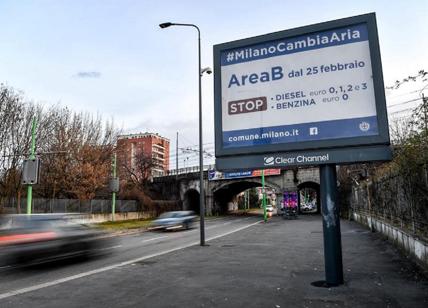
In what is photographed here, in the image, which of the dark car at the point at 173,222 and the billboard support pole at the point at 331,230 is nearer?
the billboard support pole at the point at 331,230

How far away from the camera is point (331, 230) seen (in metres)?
7.50

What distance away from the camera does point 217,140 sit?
343 inches

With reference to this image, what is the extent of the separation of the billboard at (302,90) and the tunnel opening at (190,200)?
51.4 meters

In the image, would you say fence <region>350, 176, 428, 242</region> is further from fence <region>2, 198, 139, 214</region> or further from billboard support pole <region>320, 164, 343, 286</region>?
fence <region>2, 198, 139, 214</region>

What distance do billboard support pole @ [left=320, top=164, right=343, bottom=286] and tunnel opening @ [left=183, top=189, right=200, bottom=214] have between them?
52.2m

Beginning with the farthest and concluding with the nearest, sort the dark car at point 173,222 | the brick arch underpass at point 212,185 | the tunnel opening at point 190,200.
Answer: the tunnel opening at point 190,200, the brick arch underpass at point 212,185, the dark car at point 173,222

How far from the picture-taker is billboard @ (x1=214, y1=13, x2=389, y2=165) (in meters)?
7.55

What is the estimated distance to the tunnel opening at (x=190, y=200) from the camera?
199 ft

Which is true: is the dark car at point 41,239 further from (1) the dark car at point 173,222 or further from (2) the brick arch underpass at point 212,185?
(2) the brick arch underpass at point 212,185

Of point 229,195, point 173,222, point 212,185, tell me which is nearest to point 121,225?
point 173,222

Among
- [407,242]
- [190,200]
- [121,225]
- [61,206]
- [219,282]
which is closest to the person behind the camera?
[219,282]

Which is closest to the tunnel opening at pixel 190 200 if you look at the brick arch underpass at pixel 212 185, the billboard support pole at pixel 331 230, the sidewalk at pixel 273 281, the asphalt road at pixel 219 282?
the brick arch underpass at pixel 212 185

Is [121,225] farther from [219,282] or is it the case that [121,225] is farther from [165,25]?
[219,282]

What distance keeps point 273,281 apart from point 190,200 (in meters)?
56.1
